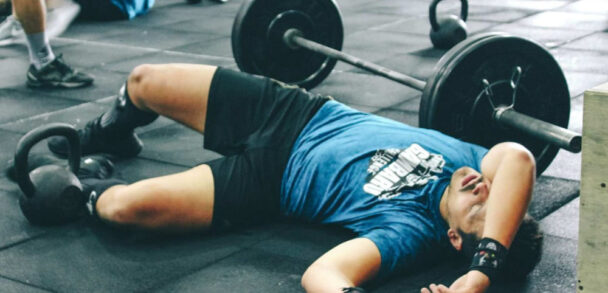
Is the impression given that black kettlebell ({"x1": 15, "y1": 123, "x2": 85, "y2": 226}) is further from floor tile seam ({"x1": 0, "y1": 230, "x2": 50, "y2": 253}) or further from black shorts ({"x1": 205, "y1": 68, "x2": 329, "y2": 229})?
black shorts ({"x1": 205, "y1": 68, "x2": 329, "y2": 229})

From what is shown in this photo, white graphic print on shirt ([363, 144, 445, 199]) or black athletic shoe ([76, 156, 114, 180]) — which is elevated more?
white graphic print on shirt ([363, 144, 445, 199])

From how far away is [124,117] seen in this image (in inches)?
132

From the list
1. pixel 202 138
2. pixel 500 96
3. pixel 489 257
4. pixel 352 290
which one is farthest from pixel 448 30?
pixel 352 290

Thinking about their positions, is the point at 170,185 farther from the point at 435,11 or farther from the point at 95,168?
the point at 435,11

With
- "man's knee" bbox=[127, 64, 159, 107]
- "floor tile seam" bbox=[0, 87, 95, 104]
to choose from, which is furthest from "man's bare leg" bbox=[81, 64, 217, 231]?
"floor tile seam" bbox=[0, 87, 95, 104]

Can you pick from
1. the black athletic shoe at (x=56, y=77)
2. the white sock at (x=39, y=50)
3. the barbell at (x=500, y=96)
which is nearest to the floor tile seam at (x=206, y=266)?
the barbell at (x=500, y=96)

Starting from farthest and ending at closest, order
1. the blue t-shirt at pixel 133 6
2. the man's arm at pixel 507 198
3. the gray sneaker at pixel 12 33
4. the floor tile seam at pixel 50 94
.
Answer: the blue t-shirt at pixel 133 6 < the gray sneaker at pixel 12 33 < the floor tile seam at pixel 50 94 < the man's arm at pixel 507 198

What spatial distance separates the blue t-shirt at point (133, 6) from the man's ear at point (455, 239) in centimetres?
494

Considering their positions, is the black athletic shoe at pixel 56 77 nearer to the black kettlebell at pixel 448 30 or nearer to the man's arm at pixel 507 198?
the black kettlebell at pixel 448 30

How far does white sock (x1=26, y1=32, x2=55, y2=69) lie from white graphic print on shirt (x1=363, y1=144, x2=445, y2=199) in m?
2.77

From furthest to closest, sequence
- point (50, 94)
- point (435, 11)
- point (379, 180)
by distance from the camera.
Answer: point (435, 11)
point (50, 94)
point (379, 180)

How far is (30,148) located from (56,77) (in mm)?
2130

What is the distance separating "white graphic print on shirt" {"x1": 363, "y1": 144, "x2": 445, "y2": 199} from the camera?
273 centimetres

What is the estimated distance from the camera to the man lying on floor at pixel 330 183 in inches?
96.6
